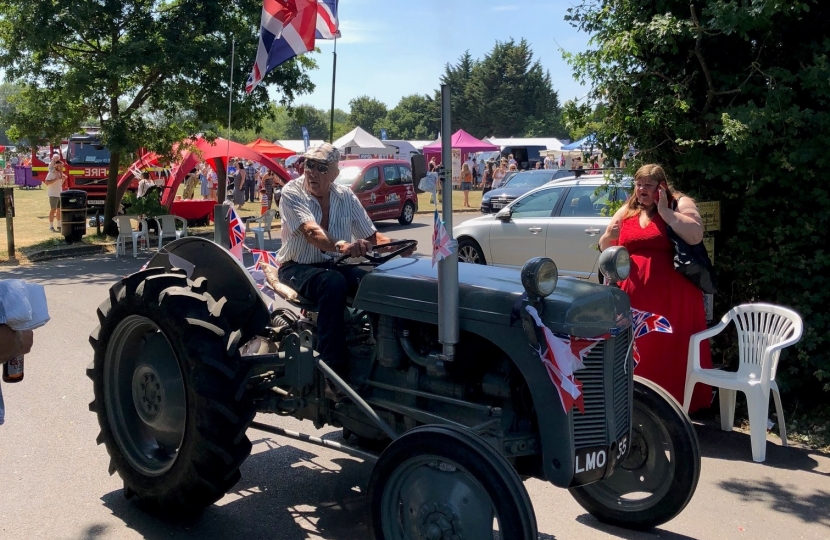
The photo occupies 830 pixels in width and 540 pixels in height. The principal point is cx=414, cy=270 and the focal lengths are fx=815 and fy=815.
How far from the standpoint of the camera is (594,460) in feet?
12.0

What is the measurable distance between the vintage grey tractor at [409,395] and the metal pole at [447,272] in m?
0.07

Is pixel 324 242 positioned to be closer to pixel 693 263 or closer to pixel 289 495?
pixel 289 495

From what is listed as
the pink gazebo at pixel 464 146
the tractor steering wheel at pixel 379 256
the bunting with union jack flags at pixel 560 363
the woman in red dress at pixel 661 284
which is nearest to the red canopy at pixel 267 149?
the pink gazebo at pixel 464 146

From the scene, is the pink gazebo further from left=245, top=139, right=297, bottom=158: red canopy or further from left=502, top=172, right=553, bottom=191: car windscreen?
left=502, top=172, right=553, bottom=191: car windscreen

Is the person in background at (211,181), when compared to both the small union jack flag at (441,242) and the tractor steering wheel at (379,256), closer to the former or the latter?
the tractor steering wheel at (379,256)

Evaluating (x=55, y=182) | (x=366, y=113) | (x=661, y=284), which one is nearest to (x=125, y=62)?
(x=55, y=182)

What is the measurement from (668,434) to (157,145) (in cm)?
1529

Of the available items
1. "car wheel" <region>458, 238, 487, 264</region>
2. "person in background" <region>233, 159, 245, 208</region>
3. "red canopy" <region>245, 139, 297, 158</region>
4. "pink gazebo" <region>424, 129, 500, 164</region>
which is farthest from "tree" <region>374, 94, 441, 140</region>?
"car wheel" <region>458, 238, 487, 264</region>

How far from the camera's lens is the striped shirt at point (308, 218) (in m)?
4.63

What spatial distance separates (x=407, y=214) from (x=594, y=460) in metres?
19.3

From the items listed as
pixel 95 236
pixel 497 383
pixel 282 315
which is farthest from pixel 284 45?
pixel 95 236

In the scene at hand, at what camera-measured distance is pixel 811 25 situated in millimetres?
6055

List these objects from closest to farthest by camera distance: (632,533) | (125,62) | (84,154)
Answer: (632,533)
(125,62)
(84,154)

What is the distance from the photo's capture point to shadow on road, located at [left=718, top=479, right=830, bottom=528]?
4633 mm
